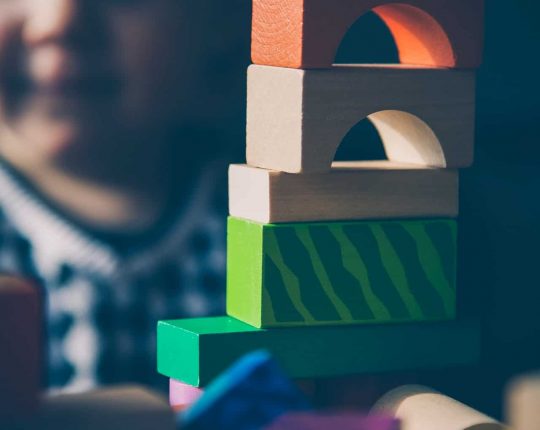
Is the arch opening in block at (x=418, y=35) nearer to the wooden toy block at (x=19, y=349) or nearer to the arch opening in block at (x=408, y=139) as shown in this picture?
the arch opening in block at (x=408, y=139)

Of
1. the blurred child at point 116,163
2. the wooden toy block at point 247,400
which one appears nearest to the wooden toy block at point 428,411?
the wooden toy block at point 247,400

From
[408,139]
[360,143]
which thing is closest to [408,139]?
[408,139]

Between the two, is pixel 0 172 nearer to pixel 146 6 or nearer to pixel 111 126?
pixel 111 126

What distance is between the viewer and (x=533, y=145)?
6.84ft

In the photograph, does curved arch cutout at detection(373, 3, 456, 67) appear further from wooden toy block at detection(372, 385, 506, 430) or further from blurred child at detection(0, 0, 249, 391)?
wooden toy block at detection(372, 385, 506, 430)

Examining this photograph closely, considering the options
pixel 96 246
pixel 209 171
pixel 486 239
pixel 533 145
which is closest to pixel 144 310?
pixel 96 246

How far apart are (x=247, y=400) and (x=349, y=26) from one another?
0.56 m

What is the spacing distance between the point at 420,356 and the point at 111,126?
66cm

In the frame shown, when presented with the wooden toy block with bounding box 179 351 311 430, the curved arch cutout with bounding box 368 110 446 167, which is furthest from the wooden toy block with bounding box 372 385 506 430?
the curved arch cutout with bounding box 368 110 446 167

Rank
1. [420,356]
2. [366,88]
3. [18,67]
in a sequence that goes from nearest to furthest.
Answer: [366,88]
[420,356]
[18,67]

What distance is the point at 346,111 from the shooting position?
65.1 inches

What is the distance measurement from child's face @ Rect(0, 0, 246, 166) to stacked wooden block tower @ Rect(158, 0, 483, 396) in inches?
12.8

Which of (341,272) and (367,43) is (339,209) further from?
(367,43)

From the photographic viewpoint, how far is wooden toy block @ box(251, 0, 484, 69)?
162 centimetres
